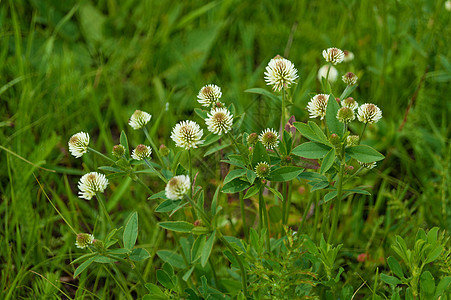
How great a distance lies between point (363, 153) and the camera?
134cm

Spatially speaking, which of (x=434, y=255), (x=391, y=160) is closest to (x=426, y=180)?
(x=391, y=160)

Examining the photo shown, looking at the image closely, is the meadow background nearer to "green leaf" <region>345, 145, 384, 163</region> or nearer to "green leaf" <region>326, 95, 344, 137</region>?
"green leaf" <region>345, 145, 384, 163</region>

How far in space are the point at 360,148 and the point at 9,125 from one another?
5.67 ft

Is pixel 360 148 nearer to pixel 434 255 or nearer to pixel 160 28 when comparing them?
pixel 434 255

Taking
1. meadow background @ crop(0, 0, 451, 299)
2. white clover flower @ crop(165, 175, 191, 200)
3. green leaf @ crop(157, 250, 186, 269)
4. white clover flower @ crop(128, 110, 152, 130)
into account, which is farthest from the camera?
meadow background @ crop(0, 0, 451, 299)

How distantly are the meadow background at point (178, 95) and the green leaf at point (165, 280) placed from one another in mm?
365

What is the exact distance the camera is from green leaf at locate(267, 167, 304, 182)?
1346mm

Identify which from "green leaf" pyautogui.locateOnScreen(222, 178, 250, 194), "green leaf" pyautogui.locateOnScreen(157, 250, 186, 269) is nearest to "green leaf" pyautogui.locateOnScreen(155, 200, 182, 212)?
"green leaf" pyautogui.locateOnScreen(222, 178, 250, 194)

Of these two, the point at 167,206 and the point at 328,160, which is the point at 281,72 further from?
the point at 167,206

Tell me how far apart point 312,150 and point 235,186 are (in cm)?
25

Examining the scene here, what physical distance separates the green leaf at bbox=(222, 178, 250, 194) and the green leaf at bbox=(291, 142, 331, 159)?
17 centimetres

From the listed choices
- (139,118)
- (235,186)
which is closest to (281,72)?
(235,186)

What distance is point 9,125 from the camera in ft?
7.52

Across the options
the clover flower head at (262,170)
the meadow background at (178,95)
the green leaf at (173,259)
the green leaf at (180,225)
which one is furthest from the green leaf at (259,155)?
the meadow background at (178,95)
